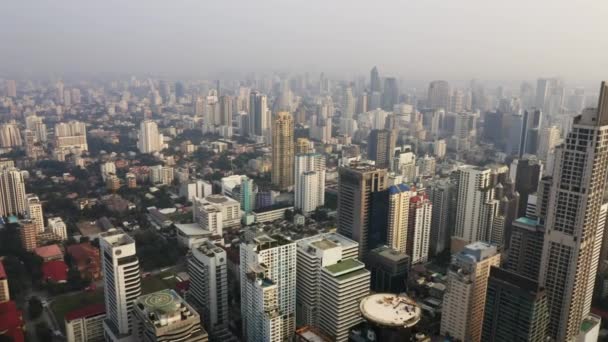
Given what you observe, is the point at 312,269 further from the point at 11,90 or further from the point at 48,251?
the point at 11,90

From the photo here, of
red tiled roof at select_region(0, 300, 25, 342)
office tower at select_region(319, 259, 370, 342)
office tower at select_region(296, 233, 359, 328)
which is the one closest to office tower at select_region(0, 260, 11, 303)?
red tiled roof at select_region(0, 300, 25, 342)

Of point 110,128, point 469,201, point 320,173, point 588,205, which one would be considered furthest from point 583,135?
point 110,128

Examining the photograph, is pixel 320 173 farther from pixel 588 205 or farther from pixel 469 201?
pixel 588 205

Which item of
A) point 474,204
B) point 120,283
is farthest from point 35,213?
point 474,204

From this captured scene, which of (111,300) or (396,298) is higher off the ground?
(396,298)

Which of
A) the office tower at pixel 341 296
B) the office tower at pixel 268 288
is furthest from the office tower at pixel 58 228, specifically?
the office tower at pixel 341 296
